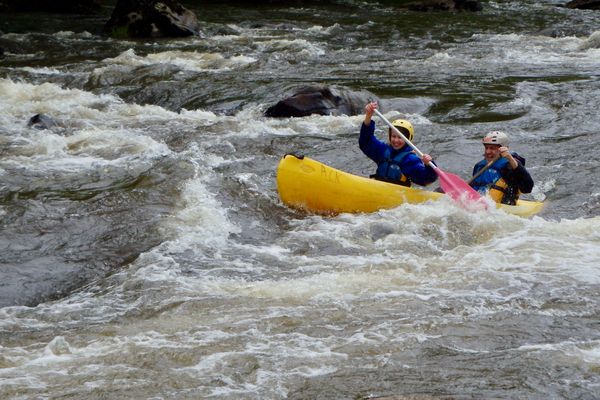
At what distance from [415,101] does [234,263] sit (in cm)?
570

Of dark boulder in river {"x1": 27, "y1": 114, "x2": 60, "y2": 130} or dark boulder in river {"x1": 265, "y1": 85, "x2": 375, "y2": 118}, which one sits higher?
dark boulder in river {"x1": 265, "y1": 85, "x2": 375, "y2": 118}

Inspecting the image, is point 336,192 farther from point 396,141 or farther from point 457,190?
point 457,190

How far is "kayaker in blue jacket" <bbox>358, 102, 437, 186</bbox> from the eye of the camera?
775cm

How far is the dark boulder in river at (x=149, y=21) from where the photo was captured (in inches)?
694

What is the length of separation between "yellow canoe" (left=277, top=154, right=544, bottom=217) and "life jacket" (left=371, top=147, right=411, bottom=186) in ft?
0.94

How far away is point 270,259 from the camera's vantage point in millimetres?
6535


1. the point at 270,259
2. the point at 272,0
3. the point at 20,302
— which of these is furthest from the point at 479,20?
the point at 20,302

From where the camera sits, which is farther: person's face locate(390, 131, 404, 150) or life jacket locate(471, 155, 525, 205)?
person's face locate(390, 131, 404, 150)

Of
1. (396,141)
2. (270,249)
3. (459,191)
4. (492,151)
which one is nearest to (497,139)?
(492,151)

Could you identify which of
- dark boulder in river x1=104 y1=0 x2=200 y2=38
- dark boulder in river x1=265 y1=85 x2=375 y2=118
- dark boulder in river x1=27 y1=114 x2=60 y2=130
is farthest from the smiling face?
dark boulder in river x1=104 y1=0 x2=200 y2=38

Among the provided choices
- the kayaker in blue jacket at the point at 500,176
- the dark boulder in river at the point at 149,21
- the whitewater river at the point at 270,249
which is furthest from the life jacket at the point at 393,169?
the dark boulder in river at the point at 149,21

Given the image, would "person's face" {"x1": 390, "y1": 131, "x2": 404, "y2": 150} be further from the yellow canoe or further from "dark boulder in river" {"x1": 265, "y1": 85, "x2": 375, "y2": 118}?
"dark boulder in river" {"x1": 265, "y1": 85, "x2": 375, "y2": 118}

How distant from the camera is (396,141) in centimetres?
782

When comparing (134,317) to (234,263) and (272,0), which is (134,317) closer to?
(234,263)
